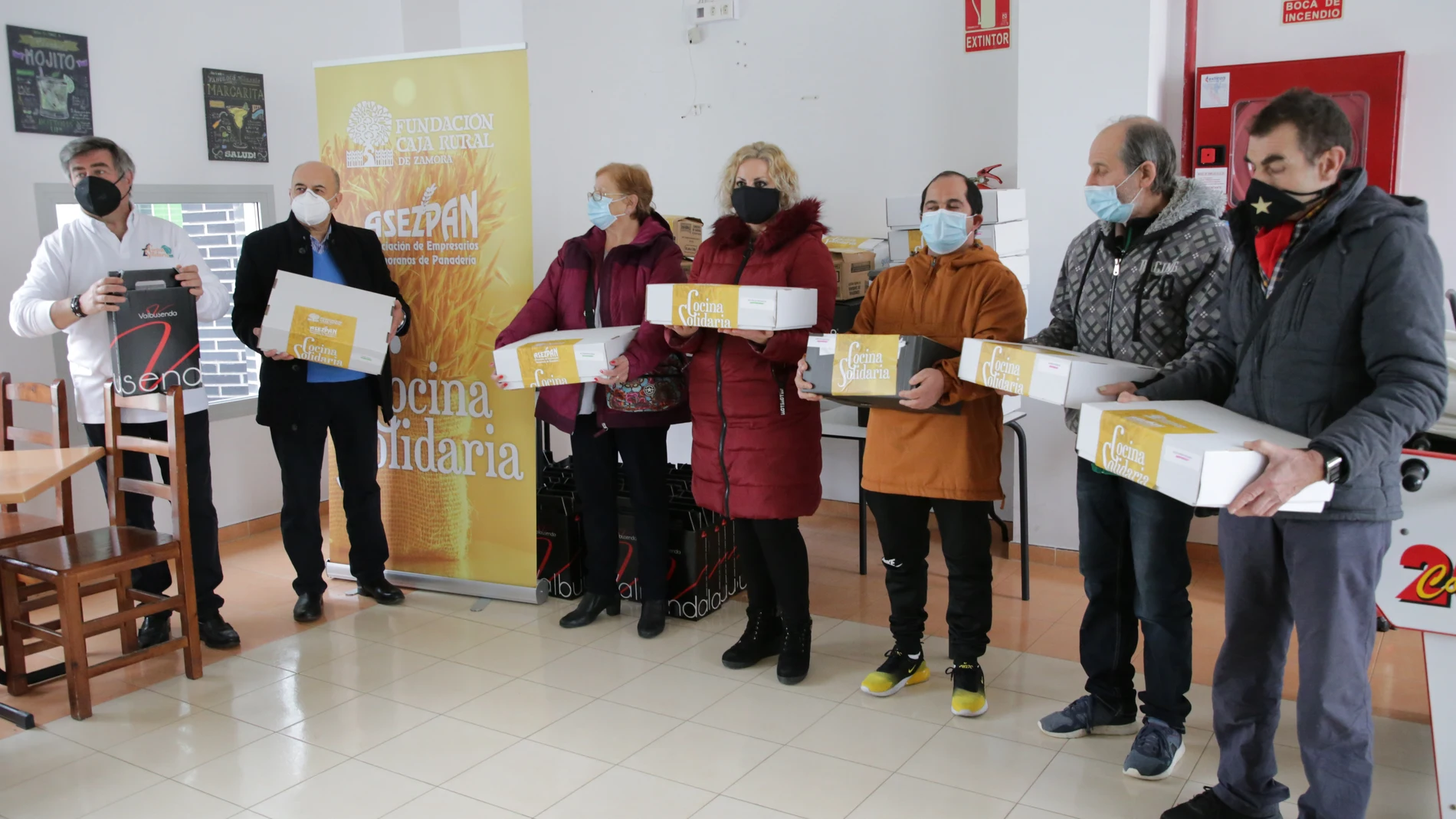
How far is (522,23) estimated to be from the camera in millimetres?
6094

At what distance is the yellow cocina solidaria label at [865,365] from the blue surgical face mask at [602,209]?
114 centimetres

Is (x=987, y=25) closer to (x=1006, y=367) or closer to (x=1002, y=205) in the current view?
(x=1002, y=205)

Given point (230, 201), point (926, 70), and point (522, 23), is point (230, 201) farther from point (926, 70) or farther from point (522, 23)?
point (926, 70)

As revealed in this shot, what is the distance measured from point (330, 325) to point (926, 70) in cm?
297

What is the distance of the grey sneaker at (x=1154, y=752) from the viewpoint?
269cm

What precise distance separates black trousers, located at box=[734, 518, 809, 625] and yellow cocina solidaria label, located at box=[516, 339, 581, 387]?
2.42 feet

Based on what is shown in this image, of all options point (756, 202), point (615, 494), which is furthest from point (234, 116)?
point (756, 202)

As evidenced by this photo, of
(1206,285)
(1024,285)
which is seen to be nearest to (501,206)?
(1024,285)

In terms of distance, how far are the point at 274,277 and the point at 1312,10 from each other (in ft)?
13.5

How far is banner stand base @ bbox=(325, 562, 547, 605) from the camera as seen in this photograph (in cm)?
419

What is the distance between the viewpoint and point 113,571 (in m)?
3.22

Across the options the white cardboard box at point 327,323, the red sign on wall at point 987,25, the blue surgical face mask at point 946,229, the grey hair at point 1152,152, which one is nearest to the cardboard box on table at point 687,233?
the white cardboard box at point 327,323

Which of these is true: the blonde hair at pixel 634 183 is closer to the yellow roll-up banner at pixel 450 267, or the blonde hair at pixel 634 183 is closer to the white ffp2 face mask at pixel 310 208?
the yellow roll-up banner at pixel 450 267

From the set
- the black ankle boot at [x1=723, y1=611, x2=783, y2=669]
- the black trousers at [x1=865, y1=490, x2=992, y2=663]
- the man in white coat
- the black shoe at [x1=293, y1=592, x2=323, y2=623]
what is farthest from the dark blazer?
the black trousers at [x1=865, y1=490, x2=992, y2=663]
